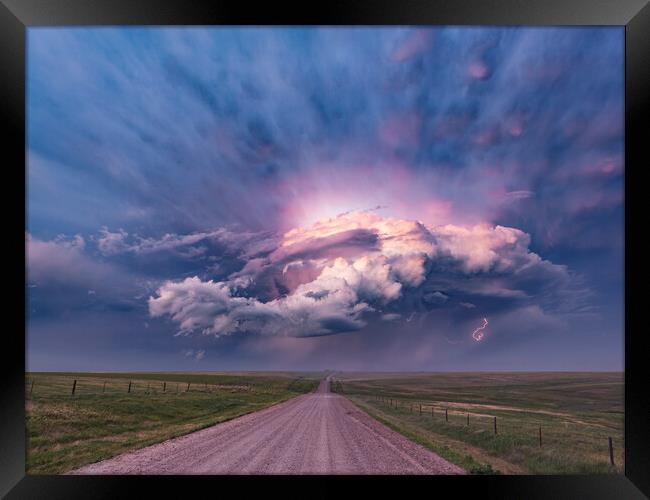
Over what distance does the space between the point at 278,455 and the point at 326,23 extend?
35.0ft

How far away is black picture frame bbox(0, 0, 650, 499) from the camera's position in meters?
6.64

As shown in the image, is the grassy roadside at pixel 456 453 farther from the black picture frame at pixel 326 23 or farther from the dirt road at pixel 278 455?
the black picture frame at pixel 326 23

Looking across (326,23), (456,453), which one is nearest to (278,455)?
(456,453)

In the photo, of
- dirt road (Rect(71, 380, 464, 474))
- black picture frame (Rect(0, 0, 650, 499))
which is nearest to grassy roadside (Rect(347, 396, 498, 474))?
dirt road (Rect(71, 380, 464, 474))

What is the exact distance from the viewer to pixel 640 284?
6637 millimetres

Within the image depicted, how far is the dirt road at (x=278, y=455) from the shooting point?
9.92 meters

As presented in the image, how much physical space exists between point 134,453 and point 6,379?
594cm

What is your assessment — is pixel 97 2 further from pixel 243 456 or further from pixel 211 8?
pixel 243 456

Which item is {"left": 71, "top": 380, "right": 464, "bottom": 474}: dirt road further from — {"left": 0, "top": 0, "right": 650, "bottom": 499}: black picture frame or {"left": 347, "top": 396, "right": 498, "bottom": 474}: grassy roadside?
{"left": 0, "top": 0, "right": 650, "bottom": 499}: black picture frame

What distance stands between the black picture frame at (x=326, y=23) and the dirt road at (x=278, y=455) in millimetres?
2717

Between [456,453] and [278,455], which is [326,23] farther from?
[456,453]

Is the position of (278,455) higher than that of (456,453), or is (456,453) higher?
(278,455)

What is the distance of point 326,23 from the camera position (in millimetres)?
7102

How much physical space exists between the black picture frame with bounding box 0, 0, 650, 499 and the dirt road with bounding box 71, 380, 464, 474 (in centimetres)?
272
